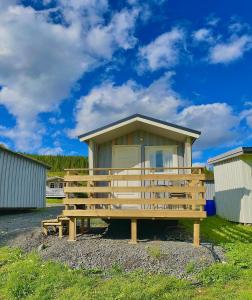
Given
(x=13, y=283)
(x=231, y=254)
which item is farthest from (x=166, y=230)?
(x=13, y=283)

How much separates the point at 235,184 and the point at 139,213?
6976mm

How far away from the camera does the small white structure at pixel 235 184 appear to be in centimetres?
1334

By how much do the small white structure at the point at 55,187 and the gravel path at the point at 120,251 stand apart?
38.2m

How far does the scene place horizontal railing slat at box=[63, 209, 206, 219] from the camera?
879 centimetres

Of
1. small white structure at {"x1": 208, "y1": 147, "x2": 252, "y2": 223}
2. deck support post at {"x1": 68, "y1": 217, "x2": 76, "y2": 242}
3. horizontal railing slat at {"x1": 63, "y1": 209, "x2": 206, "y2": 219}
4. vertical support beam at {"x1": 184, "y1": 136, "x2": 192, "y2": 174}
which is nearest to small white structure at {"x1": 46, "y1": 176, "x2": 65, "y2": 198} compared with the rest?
small white structure at {"x1": 208, "y1": 147, "x2": 252, "y2": 223}

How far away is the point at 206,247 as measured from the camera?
27.8 ft

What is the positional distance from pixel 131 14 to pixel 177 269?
916 cm

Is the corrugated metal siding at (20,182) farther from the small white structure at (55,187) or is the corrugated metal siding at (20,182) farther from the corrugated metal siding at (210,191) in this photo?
the small white structure at (55,187)

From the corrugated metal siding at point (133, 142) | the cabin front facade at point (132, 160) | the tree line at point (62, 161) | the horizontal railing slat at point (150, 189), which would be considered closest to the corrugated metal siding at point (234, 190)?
the cabin front facade at point (132, 160)

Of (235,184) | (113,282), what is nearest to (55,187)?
(235,184)

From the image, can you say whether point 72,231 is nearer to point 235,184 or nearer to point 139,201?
point 139,201

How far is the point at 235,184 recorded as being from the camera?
14461mm

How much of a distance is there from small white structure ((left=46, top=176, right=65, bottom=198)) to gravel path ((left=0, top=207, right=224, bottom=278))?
38207 millimetres

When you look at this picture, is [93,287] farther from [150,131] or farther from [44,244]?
[150,131]
